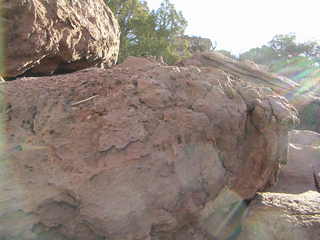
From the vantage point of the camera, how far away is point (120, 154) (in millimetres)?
1578

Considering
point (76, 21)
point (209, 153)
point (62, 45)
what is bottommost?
point (209, 153)

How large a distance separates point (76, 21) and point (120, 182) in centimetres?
235

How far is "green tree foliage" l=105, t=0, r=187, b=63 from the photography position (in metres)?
10.9

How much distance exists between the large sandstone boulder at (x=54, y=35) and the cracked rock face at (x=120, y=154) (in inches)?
31.2

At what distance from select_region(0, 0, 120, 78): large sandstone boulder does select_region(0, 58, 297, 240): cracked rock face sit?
793 mm

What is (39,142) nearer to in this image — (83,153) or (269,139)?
(83,153)

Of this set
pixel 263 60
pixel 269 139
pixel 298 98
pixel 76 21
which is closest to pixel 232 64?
pixel 298 98

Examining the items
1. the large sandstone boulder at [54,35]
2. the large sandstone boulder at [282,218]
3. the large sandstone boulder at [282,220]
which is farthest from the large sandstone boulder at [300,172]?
the large sandstone boulder at [54,35]

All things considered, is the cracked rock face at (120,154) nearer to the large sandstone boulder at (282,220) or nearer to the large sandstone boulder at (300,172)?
the large sandstone boulder at (282,220)

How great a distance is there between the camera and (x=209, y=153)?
1758mm

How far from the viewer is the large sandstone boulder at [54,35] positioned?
246 cm

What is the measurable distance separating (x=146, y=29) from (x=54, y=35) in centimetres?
920

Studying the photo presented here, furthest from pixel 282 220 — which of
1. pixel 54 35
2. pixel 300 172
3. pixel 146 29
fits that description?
pixel 146 29

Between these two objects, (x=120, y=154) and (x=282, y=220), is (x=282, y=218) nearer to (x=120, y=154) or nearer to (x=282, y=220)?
(x=282, y=220)
